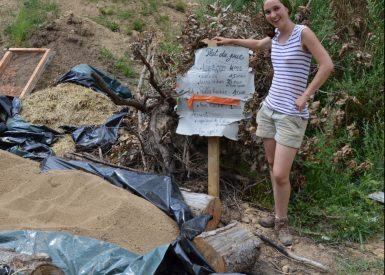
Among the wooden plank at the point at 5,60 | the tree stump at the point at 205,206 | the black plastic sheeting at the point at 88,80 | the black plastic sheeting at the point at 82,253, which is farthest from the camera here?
the wooden plank at the point at 5,60

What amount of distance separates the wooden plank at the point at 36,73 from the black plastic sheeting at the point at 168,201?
250 centimetres

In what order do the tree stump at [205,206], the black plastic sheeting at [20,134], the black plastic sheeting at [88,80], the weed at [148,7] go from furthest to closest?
1. the weed at [148,7]
2. the black plastic sheeting at [88,80]
3. the black plastic sheeting at [20,134]
4. the tree stump at [205,206]

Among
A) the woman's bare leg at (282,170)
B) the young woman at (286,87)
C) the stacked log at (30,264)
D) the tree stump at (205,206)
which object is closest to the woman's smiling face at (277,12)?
the young woman at (286,87)

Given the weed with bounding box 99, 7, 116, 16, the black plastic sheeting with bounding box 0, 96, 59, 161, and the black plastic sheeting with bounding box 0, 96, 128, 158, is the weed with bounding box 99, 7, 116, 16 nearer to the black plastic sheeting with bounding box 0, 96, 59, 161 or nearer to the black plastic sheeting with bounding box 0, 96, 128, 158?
the black plastic sheeting with bounding box 0, 96, 59, 161

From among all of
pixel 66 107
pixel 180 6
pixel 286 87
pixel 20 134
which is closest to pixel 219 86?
pixel 286 87

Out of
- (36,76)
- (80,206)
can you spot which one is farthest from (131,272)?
(36,76)

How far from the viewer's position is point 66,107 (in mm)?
6129

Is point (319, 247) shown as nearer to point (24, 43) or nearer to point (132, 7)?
point (24, 43)

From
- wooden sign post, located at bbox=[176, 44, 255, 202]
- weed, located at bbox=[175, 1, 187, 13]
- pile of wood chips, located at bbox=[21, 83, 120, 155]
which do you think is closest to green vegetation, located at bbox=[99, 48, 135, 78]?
pile of wood chips, located at bbox=[21, 83, 120, 155]

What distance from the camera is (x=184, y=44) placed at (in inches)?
188

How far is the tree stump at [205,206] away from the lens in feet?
12.3

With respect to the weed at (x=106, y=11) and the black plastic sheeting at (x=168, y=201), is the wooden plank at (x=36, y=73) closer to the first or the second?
the weed at (x=106, y=11)

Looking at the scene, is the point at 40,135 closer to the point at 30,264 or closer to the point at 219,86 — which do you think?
the point at 219,86

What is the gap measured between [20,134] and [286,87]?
3.07 m
